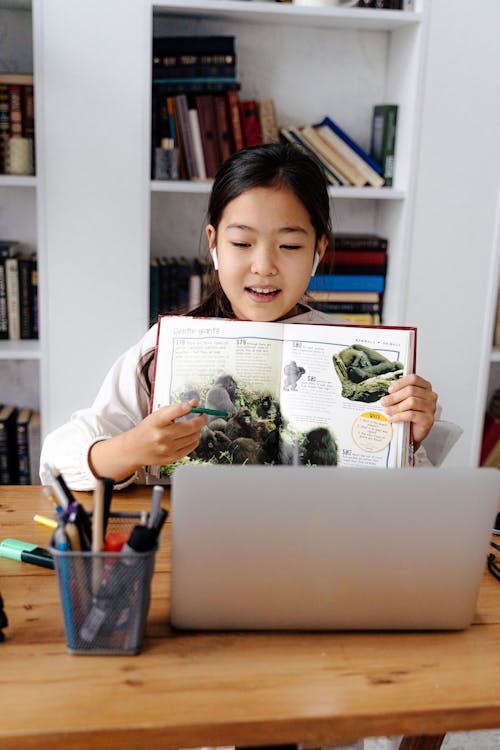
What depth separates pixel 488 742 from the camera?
190cm

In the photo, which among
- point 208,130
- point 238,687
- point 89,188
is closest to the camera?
point 238,687

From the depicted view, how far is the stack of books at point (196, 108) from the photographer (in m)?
2.33

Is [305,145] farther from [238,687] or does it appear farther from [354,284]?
[238,687]

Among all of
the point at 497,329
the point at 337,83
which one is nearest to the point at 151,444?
the point at 497,329

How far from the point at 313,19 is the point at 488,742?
202 cm

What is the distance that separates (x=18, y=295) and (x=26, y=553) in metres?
1.52

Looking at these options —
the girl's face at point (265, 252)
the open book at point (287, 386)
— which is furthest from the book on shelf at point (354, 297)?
the open book at point (287, 386)

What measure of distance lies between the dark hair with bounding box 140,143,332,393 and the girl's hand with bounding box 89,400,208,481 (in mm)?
238

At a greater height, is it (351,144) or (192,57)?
(192,57)

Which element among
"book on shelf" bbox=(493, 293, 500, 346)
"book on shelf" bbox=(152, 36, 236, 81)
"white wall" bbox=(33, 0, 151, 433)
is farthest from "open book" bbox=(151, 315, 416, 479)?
"book on shelf" bbox=(493, 293, 500, 346)

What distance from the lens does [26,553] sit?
1.03 m

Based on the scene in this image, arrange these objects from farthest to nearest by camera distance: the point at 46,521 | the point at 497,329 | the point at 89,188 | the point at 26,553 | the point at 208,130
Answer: the point at 497,329
the point at 208,130
the point at 89,188
the point at 46,521
the point at 26,553

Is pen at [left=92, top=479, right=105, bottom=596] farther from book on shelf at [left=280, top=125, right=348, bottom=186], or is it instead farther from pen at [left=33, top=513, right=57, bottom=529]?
book on shelf at [left=280, top=125, right=348, bottom=186]

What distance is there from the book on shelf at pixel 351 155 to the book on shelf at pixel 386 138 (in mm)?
41
